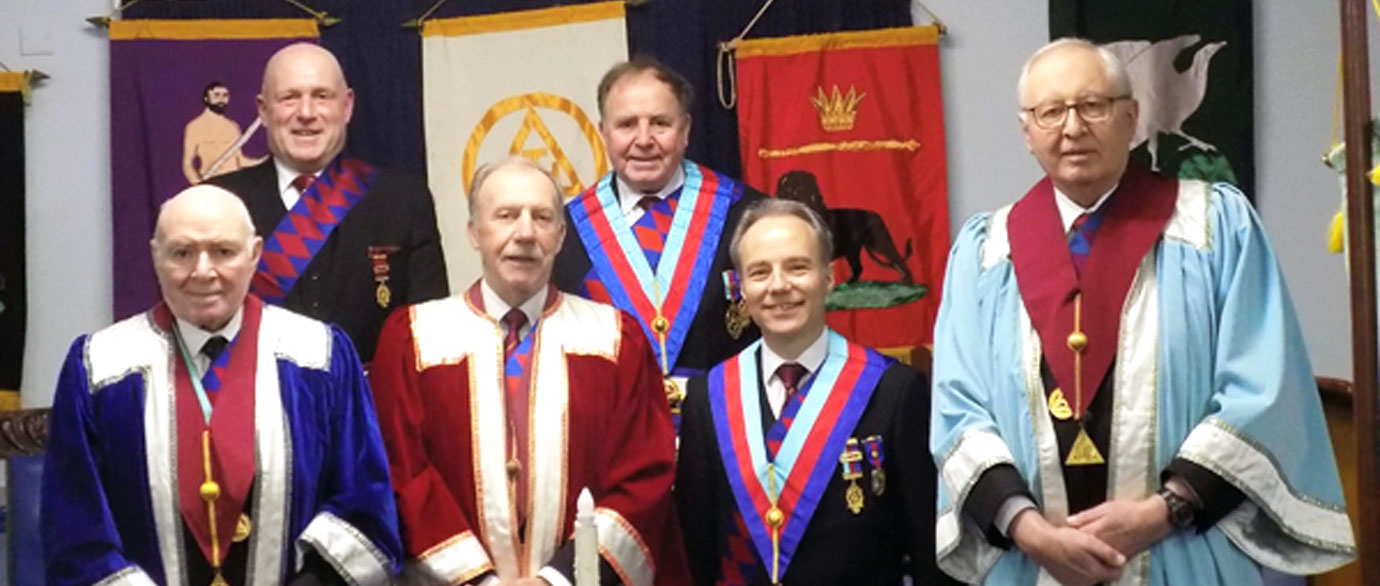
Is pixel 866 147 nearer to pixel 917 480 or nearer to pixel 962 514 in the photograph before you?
pixel 917 480

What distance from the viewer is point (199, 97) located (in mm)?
5449

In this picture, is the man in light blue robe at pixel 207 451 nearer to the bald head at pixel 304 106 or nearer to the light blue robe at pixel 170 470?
the light blue robe at pixel 170 470


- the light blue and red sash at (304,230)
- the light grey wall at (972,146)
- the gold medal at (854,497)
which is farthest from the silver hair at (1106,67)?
the light grey wall at (972,146)

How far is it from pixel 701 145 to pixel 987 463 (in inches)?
96.9

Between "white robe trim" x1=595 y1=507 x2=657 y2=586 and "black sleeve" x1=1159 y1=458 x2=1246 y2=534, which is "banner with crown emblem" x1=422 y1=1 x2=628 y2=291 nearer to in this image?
"white robe trim" x1=595 y1=507 x2=657 y2=586

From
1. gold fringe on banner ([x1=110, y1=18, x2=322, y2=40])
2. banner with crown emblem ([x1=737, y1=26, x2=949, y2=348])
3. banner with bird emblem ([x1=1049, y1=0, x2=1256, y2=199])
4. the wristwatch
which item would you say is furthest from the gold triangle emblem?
gold fringe on banner ([x1=110, y1=18, x2=322, y2=40])

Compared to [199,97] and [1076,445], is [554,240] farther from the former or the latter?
[199,97]

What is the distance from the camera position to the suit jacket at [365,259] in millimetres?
3982

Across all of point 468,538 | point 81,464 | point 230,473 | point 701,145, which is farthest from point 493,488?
point 701,145

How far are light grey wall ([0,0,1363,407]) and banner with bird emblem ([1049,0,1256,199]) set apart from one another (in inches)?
3.1

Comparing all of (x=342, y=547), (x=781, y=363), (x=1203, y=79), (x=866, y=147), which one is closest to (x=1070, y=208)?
(x=781, y=363)

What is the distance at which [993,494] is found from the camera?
3.08 meters

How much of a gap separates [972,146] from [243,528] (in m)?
2.85

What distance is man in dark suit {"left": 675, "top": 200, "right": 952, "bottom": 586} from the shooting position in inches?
135
